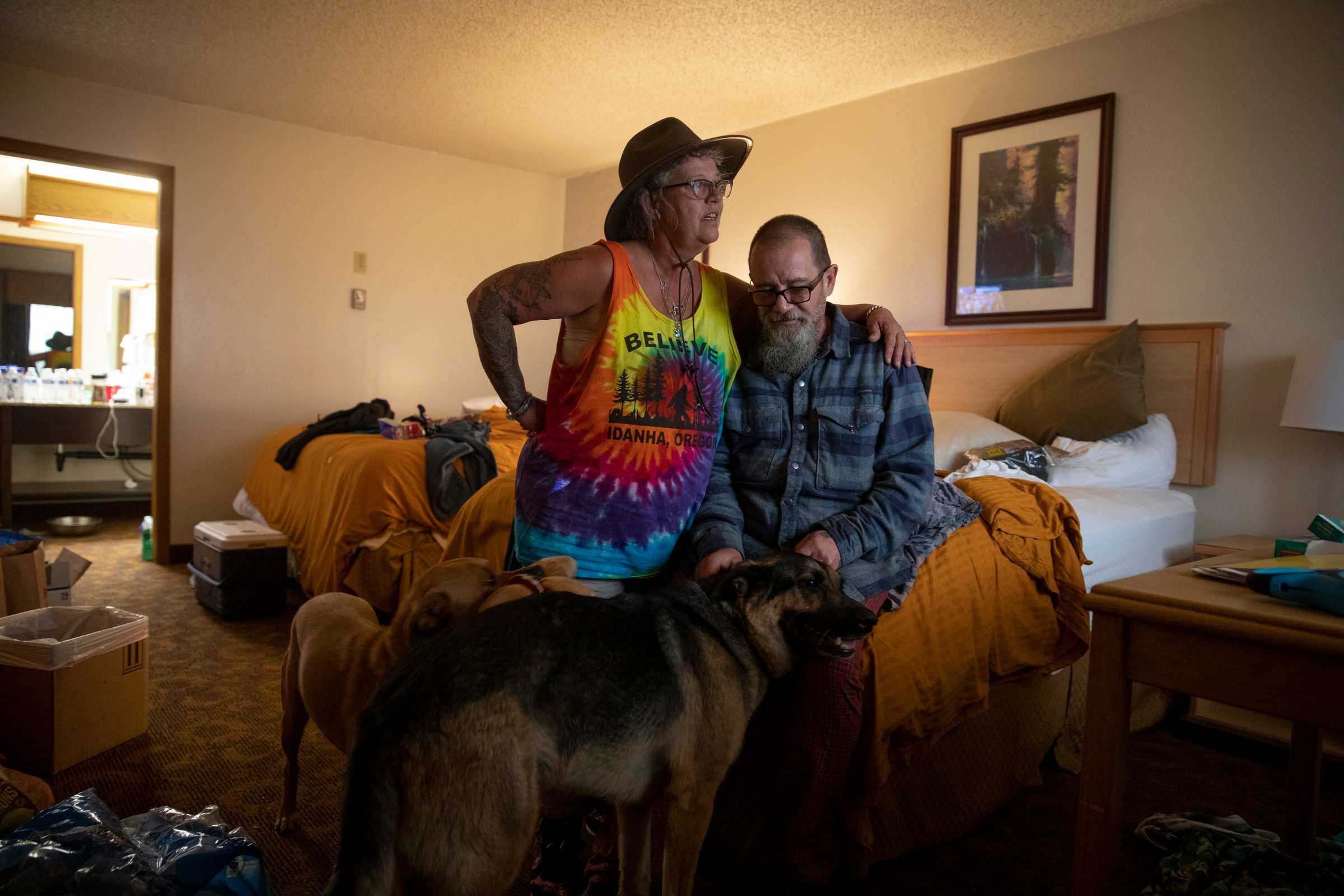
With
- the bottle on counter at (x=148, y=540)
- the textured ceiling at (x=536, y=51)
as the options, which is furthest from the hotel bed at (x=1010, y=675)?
the bottle on counter at (x=148, y=540)

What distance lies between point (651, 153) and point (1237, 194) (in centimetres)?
278

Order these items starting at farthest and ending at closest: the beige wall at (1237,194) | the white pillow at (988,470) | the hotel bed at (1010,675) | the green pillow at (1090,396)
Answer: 1. the green pillow at (1090,396)
2. the beige wall at (1237,194)
3. the white pillow at (988,470)
4. the hotel bed at (1010,675)

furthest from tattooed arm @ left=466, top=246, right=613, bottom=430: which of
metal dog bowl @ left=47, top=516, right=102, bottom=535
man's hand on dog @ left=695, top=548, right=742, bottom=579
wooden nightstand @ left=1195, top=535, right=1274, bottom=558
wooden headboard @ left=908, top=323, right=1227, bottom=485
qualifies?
metal dog bowl @ left=47, top=516, right=102, bottom=535

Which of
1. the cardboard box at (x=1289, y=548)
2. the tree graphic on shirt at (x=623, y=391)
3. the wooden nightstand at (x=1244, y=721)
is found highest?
the tree graphic on shirt at (x=623, y=391)

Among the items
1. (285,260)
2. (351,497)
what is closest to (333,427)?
(351,497)

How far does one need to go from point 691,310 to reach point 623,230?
0.25 m

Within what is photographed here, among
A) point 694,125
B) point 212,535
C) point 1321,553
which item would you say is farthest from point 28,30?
point 1321,553

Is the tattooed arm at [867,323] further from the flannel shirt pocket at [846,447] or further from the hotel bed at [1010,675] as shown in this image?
the hotel bed at [1010,675]

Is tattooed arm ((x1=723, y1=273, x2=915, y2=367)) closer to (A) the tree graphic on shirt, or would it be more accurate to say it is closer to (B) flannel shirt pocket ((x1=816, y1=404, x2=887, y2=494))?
(B) flannel shirt pocket ((x1=816, y1=404, x2=887, y2=494))

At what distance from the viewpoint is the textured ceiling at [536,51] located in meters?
3.37

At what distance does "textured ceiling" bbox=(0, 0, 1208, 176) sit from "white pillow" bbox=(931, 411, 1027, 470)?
1805 mm

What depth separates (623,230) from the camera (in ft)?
5.40

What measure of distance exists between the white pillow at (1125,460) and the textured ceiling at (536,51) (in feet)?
5.91

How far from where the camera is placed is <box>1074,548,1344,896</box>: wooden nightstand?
0.99m
